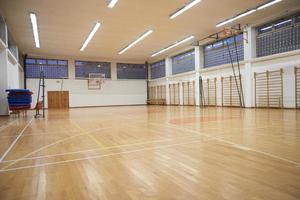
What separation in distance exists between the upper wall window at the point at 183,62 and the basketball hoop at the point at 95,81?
8.58 metres

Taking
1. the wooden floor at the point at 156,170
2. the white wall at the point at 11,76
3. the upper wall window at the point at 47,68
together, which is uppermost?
the upper wall window at the point at 47,68

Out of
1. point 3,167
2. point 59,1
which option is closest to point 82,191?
point 3,167

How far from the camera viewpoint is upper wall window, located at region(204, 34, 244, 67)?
1559cm

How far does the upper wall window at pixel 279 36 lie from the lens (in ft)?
39.4

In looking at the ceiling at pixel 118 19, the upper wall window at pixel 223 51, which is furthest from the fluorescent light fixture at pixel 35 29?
the upper wall window at pixel 223 51

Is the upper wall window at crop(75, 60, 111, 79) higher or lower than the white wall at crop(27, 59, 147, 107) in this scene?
higher

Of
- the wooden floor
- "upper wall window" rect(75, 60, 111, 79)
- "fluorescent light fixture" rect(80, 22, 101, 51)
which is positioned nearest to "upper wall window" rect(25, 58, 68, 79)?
"upper wall window" rect(75, 60, 111, 79)

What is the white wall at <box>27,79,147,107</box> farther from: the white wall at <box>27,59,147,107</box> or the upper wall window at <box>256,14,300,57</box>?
the upper wall window at <box>256,14,300,57</box>

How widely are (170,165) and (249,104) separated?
13.4 meters

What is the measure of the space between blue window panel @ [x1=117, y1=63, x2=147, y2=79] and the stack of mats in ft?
53.4

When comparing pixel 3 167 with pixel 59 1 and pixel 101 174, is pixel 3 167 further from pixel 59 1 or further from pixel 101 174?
pixel 59 1

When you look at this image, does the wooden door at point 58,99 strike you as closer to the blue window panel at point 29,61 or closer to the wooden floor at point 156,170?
the blue window panel at point 29,61

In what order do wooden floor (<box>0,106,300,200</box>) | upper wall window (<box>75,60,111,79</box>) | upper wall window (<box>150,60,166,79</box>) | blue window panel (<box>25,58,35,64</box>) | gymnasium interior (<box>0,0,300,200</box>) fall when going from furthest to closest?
upper wall window (<box>150,60,166,79</box>)
upper wall window (<box>75,60,111,79</box>)
blue window panel (<box>25,58,35,64</box>)
gymnasium interior (<box>0,0,300,200</box>)
wooden floor (<box>0,106,300,200</box>)

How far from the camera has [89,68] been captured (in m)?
25.2
